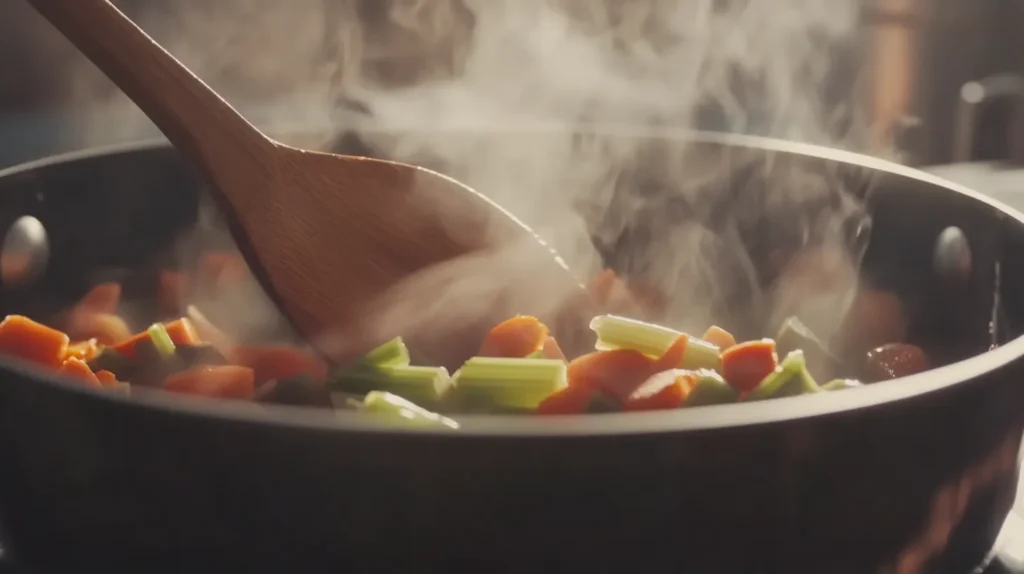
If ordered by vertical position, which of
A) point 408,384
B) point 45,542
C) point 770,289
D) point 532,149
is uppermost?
point 532,149

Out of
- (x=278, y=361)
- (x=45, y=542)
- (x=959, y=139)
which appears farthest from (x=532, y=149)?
(x=959, y=139)

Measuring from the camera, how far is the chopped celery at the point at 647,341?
1.02 m

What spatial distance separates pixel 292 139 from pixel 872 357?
2.77 ft

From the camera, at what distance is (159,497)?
0.62 m

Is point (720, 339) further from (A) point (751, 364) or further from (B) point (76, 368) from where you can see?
(B) point (76, 368)

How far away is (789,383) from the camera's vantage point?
953 mm

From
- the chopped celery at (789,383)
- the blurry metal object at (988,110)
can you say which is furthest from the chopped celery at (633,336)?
the blurry metal object at (988,110)

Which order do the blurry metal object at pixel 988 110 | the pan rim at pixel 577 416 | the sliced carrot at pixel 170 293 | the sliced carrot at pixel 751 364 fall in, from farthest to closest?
the blurry metal object at pixel 988 110 < the sliced carrot at pixel 170 293 < the sliced carrot at pixel 751 364 < the pan rim at pixel 577 416

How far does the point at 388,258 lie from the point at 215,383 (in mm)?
Result: 293

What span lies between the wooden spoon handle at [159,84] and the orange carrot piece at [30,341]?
0.24m

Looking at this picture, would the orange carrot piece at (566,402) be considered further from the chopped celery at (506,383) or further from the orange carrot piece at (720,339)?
the orange carrot piece at (720,339)

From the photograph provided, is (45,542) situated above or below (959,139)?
below

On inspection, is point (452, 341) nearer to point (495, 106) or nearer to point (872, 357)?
point (872, 357)

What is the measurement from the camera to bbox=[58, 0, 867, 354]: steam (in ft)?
4.51
